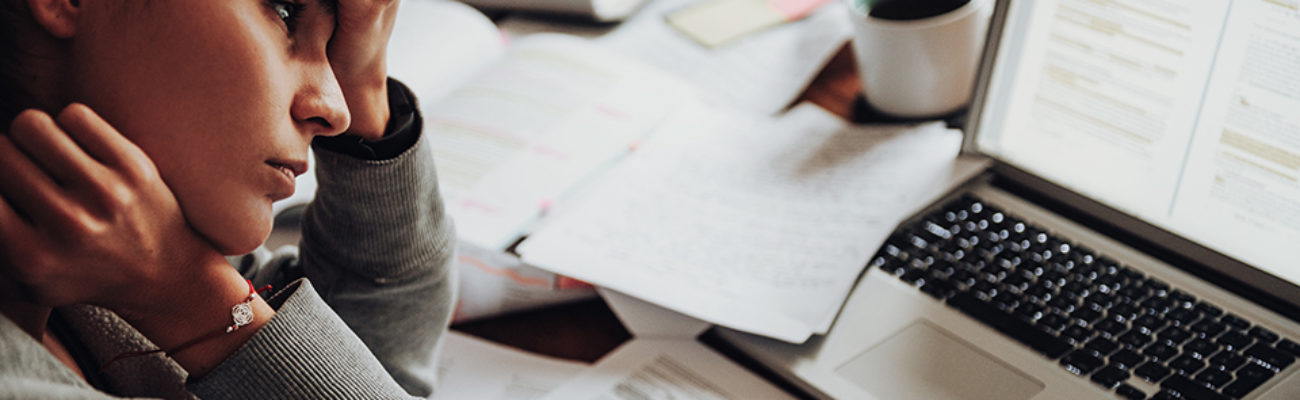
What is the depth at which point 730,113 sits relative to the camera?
86 cm

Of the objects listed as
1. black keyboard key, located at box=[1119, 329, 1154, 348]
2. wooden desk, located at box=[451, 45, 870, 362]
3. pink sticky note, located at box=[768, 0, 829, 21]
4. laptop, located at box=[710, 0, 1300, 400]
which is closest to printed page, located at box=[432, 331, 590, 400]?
wooden desk, located at box=[451, 45, 870, 362]

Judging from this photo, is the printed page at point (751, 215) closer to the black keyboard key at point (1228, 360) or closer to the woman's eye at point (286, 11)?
the black keyboard key at point (1228, 360)

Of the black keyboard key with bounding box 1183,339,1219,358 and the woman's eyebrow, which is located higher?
the woman's eyebrow

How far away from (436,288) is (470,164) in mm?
210

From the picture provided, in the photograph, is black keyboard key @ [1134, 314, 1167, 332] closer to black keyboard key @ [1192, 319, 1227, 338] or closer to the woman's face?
black keyboard key @ [1192, 319, 1227, 338]

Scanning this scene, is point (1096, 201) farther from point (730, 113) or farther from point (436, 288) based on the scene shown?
point (436, 288)

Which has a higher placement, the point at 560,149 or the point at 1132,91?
the point at 1132,91

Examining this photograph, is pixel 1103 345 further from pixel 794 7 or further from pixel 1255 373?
pixel 794 7

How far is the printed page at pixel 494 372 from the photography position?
→ 2.01ft

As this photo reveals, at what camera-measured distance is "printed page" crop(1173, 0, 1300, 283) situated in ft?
1.72

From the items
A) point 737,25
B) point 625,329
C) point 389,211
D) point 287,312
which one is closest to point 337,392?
point 287,312

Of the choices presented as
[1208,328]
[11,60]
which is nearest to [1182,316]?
[1208,328]

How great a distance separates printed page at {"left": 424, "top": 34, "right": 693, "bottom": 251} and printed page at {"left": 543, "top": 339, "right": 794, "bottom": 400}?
Result: 148 millimetres

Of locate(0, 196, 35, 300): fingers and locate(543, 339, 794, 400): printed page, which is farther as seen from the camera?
locate(543, 339, 794, 400): printed page
